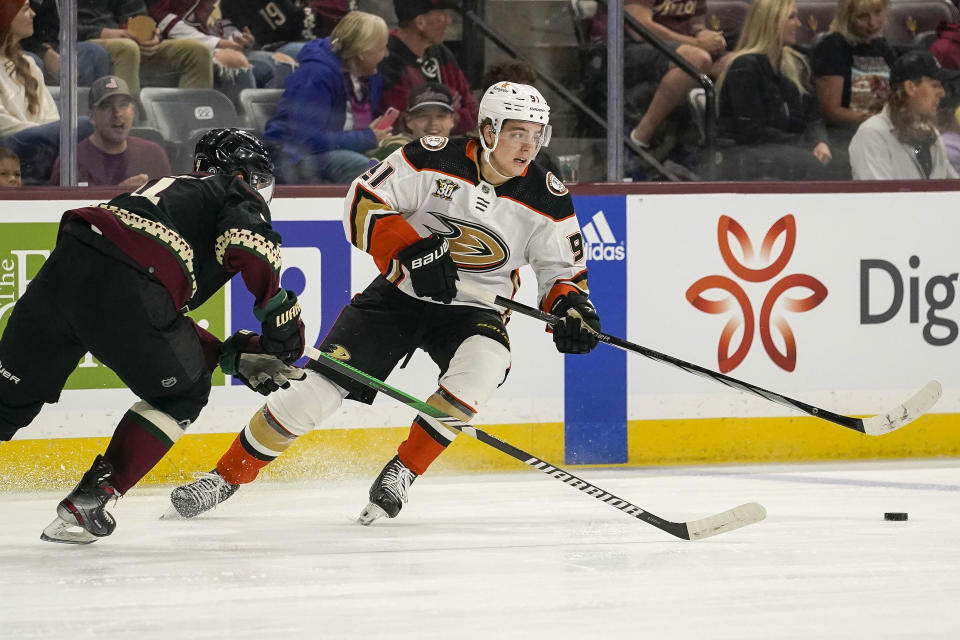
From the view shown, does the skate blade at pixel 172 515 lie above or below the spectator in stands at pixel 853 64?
below

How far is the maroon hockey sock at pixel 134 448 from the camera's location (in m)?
3.12

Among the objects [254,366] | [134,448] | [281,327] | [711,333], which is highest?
[281,327]

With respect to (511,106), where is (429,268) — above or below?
below

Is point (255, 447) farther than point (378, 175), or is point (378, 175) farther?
point (378, 175)

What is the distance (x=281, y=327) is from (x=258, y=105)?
1492 mm

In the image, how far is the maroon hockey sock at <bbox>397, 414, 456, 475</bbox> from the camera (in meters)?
3.62

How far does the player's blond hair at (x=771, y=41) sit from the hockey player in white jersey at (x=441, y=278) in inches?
59.0

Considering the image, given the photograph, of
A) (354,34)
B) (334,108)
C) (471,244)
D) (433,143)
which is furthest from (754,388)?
(354,34)

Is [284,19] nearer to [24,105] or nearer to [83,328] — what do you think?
[24,105]

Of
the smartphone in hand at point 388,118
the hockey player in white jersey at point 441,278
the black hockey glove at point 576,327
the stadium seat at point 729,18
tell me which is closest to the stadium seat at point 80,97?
the smartphone in hand at point 388,118

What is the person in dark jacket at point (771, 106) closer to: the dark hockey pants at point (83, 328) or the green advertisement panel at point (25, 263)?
the green advertisement panel at point (25, 263)

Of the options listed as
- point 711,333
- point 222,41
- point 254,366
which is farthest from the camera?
point 711,333

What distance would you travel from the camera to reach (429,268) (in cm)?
346

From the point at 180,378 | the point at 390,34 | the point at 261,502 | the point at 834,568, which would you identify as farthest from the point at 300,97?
the point at 834,568
